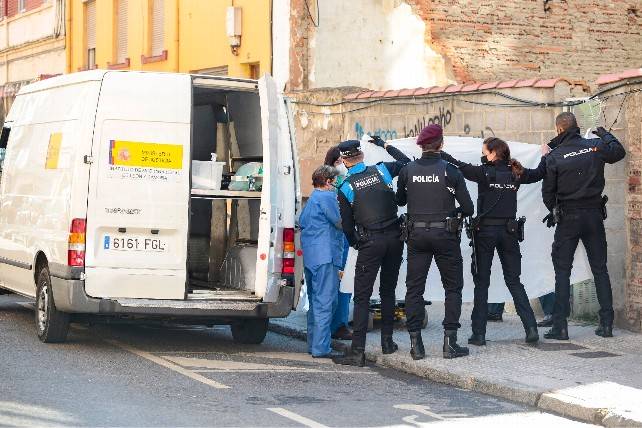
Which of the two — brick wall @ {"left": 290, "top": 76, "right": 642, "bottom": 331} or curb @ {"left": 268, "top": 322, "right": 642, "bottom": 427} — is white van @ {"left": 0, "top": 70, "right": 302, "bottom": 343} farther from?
brick wall @ {"left": 290, "top": 76, "right": 642, "bottom": 331}

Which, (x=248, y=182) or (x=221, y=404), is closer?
(x=221, y=404)

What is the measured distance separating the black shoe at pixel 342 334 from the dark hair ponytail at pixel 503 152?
2282mm

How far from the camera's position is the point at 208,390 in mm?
9492

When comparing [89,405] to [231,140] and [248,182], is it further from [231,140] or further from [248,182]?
[231,140]

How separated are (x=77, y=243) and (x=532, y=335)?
4134 mm

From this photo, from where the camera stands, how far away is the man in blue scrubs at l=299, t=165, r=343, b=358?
37.9 ft

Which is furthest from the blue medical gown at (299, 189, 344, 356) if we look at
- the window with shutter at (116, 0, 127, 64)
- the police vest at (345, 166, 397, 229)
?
the window with shutter at (116, 0, 127, 64)

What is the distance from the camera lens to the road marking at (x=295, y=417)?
27.2 feet

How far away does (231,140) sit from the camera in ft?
43.9

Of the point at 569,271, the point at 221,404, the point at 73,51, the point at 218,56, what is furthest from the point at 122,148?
the point at 73,51

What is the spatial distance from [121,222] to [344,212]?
1933mm

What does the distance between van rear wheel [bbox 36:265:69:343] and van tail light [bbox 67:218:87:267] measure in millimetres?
569

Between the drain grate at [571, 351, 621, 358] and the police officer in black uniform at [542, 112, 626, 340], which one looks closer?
the drain grate at [571, 351, 621, 358]

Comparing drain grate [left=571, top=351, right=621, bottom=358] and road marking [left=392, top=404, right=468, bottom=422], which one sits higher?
drain grate [left=571, top=351, right=621, bottom=358]
